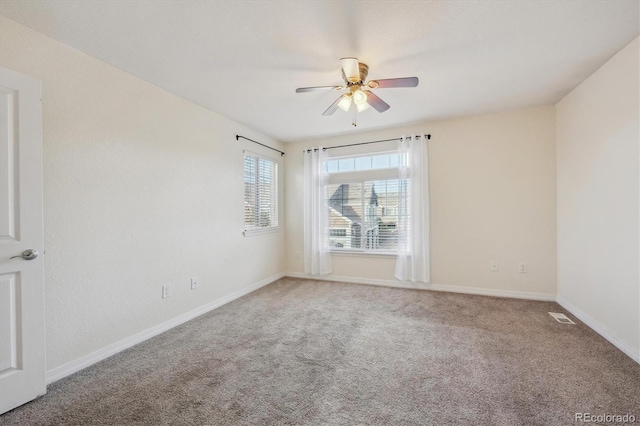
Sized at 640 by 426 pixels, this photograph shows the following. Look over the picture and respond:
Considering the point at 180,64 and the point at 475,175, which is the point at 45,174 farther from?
the point at 475,175

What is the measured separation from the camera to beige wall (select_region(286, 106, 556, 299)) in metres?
3.48

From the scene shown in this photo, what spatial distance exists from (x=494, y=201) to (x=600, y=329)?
5.73 ft

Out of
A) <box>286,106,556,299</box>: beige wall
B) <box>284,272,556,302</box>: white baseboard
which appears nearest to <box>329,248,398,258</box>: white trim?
<box>286,106,556,299</box>: beige wall

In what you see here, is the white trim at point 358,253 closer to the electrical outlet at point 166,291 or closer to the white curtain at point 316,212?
the white curtain at point 316,212

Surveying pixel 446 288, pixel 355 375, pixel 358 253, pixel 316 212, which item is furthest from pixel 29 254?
pixel 446 288

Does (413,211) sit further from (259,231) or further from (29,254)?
(29,254)

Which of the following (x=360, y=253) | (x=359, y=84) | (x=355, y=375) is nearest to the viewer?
(x=355, y=375)

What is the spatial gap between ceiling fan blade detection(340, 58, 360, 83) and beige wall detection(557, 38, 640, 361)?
7.09 ft

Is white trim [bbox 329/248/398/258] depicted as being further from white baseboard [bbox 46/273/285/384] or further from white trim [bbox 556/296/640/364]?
white trim [bbox 556/296/640/364]

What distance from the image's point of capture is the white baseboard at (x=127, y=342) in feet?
6.50

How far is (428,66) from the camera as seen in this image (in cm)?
242

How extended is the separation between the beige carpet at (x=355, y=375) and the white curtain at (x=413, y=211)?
3.45ft

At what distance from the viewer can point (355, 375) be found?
6.49 ft

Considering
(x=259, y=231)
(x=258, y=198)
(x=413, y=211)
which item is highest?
(x=258, y=198)
